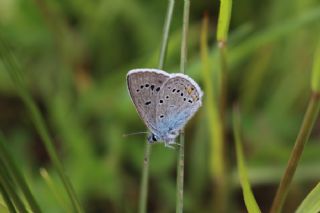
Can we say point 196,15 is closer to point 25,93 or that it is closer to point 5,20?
point 5,20

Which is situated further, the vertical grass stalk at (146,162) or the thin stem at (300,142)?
the vertical grass stalk at (146,162)

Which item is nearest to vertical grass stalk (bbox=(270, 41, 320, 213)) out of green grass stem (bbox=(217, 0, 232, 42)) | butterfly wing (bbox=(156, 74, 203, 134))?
green grass stem (bbox=(217, 0, 232, 42))

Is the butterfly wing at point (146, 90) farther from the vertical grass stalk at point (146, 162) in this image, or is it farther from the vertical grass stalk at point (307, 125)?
the vertical grass stalk at point (307, 125)

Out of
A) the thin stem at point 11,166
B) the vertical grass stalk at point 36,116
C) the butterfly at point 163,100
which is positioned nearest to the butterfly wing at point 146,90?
the butterfly at point 163,100

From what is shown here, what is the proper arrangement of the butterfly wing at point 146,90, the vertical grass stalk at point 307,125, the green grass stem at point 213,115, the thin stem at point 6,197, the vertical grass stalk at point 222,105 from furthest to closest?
1. the green grass stem at point 213,115
2. the butterfly wing at point 146,90
3. the vertical grass stalk at point 222,105
4. the thin stem at point 6,197
5. the vertical grass stalk at point 307,125

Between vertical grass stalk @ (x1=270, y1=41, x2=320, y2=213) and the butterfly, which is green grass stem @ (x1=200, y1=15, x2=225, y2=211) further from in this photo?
vertical grass stalk @ (x1=270, y1=41, x2=320, y2=213)

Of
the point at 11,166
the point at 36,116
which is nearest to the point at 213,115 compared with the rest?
the point at 36,116

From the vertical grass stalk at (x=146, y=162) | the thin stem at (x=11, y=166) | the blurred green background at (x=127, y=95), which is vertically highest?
the blurred green background at (x=127, y=95)
